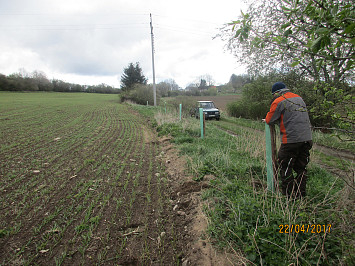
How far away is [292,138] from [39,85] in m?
68.6

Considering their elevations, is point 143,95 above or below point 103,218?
above

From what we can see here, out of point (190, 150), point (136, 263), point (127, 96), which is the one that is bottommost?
point (136, 263)

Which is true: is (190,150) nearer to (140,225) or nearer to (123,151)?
(123,151)

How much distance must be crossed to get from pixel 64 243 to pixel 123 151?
4.18 meters

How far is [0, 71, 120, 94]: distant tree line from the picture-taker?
152 ft

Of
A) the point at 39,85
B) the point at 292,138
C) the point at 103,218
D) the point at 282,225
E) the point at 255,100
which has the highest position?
the point at 39,85

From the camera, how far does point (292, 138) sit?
300 cm

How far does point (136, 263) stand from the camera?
2357mm

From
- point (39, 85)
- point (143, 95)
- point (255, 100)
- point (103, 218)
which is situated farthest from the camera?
point (39, 85)

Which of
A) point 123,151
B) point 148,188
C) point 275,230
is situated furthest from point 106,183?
point 275,230
